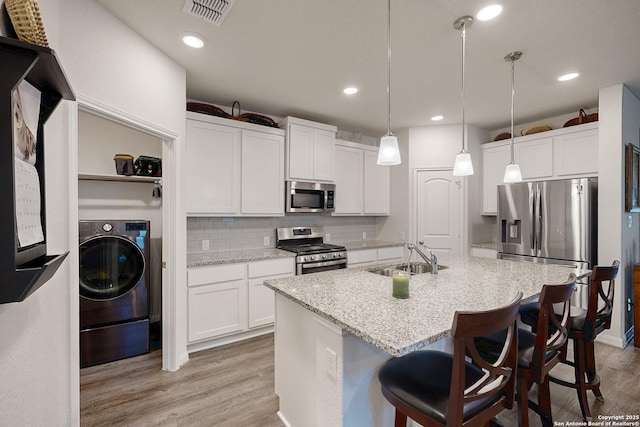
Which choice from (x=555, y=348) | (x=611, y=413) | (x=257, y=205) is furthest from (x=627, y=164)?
(x=257, y=205)

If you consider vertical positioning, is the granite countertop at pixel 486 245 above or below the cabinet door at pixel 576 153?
below

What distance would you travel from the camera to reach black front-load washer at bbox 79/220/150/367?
103 inches

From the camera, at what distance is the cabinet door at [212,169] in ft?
9.98

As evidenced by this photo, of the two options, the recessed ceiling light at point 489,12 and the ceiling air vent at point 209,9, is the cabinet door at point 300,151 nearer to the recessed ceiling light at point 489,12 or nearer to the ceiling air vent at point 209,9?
the ceiling air vent at point 209,9

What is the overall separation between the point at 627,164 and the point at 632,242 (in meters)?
0.92

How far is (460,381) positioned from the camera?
1.01 meters

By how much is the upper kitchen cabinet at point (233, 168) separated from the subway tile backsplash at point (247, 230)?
1.05 ft

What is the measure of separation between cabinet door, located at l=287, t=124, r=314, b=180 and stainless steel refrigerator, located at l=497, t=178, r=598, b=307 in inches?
99.3

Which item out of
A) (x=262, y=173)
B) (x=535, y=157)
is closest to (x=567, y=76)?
(x=535, y=157)

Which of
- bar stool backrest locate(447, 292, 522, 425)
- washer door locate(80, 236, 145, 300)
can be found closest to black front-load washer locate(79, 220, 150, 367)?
washer door locate(80, 236, 145, 300)

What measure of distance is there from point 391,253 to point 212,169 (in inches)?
110

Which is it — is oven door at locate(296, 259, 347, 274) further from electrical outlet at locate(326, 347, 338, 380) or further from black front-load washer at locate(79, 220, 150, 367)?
electrical outlet at locate(326, 347, 338, 380)

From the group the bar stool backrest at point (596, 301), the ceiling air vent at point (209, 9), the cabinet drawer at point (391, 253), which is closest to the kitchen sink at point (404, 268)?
the bar stool backrest at point (596, 301)

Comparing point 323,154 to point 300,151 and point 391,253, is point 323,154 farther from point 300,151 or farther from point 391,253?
point 391,253
